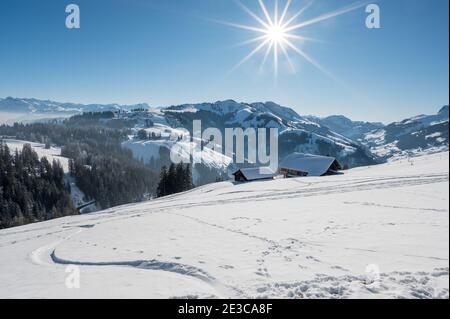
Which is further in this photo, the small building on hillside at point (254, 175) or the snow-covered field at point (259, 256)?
the small building on hillside at point (254, 175)

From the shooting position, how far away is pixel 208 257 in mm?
12797

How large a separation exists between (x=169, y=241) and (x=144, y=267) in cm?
372

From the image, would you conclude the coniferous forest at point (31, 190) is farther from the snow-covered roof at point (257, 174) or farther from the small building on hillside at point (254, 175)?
the snow-covered roof at point (257, 174)

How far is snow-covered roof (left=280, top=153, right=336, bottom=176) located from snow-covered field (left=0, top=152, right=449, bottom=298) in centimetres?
3751

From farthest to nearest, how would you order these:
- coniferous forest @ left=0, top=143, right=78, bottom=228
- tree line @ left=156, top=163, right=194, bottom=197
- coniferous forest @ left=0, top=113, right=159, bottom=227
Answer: coniferous forest @ left=0, top=113, right=159, bottom=227
coniferous forest @ left=0, top=143, right=78, bottom=228
tree line @ left=156, top=163, right=194, bottom=197

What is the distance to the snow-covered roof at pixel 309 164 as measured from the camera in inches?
2355

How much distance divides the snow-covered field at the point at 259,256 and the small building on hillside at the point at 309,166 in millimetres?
37655

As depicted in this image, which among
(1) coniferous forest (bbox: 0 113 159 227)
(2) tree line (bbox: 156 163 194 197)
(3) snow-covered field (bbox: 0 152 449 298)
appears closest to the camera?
(3) snow-covered field (bbox: 0 152 449 298)

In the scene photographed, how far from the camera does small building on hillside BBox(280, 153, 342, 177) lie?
59969 millimetres

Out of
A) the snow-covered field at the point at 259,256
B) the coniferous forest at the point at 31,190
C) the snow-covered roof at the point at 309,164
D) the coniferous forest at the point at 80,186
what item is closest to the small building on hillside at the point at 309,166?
the snow-covered roof at the point at 309,164

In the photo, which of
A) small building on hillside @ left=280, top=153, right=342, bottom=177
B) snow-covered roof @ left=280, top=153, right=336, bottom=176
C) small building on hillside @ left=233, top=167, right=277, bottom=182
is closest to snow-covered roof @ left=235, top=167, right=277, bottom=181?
small building on hillside @ left=233, top=167, right=277, bottom=182

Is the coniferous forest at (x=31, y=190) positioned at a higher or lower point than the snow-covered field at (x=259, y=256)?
lower

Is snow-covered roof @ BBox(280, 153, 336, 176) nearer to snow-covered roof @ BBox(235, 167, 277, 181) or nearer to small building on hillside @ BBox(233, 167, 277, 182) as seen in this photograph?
snow-covered roof @ BBox(235, 167, 277, 181)
